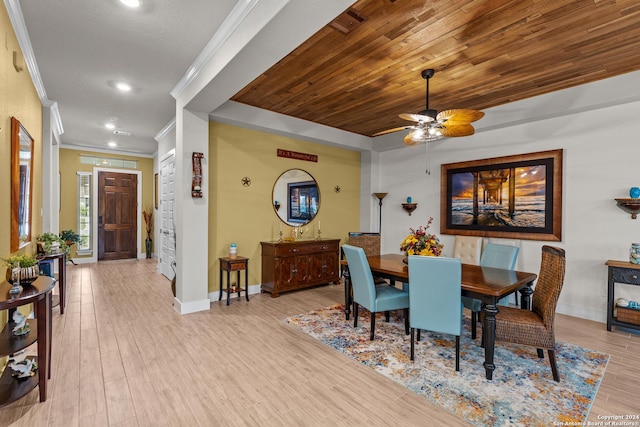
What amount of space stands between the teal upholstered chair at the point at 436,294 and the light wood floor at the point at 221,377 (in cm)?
64

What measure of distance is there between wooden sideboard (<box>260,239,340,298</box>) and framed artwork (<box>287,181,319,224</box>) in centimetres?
64

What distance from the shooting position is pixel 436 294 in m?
2.63

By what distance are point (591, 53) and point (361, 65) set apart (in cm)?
219

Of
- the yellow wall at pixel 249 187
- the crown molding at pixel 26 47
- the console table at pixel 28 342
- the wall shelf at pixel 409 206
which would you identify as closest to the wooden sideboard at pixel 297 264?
the yellow wall at pixel 249 187

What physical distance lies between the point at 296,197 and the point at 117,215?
5467mm

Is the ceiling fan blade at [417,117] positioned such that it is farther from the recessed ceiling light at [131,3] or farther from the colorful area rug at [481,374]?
the recessed ceiling light at [131,3]

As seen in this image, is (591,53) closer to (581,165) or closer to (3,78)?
(581,165)

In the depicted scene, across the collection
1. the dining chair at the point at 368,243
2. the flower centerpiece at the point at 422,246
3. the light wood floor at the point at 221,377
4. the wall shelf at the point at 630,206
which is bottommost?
the light wood floor at the point at 221,377

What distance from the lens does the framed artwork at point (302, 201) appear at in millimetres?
5516

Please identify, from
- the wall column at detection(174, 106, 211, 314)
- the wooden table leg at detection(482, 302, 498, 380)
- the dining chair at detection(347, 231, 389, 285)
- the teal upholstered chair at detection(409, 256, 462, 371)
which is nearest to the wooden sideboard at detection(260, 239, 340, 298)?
the dining chair at detection(347, 231, 389, 285)

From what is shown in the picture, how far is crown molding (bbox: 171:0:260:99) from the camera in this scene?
7.95 feet

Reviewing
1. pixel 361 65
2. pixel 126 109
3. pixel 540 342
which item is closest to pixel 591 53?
pixel 361 65

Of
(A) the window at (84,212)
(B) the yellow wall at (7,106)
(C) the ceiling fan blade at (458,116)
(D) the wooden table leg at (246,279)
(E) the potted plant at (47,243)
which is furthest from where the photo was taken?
(A) the window at (84,212)

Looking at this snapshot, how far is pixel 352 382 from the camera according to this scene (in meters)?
2.42
